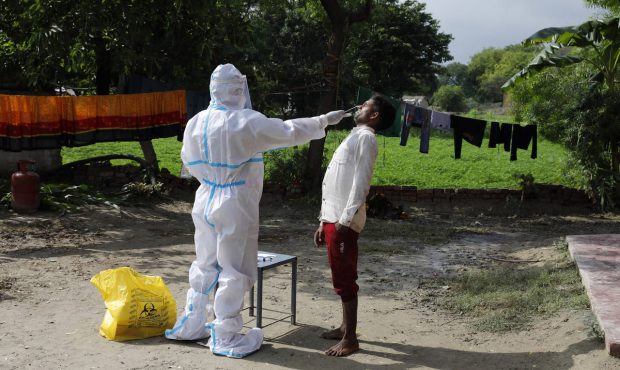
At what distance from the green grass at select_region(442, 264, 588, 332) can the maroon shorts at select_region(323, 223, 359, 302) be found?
1312mm

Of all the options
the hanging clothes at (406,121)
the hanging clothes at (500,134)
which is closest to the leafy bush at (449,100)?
the hanging clothes at (500,134)

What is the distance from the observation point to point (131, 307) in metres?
5.03

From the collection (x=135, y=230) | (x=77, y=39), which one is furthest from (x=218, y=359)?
(x=77, y=39)

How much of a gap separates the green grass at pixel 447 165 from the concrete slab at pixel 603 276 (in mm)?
4425

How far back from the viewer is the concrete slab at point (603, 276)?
471cm

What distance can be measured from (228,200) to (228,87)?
0.82 metres

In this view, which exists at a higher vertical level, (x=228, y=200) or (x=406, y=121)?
(x=406, y=121)

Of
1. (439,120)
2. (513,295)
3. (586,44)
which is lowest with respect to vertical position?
(513,295)

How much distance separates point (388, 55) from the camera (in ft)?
90.7

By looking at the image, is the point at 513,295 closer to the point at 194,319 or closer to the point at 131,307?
the point at 194,319

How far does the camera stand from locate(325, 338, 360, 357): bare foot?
16.0 feet

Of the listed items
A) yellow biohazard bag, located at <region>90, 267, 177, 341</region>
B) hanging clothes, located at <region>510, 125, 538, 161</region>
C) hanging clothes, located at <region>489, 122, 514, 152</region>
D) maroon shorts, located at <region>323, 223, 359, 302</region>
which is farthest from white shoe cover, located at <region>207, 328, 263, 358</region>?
hanging clothes, located at <region>510, 125, 538, 161</region>

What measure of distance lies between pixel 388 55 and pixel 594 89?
645 inches

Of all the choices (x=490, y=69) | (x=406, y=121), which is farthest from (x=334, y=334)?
(x=490, y=69)
